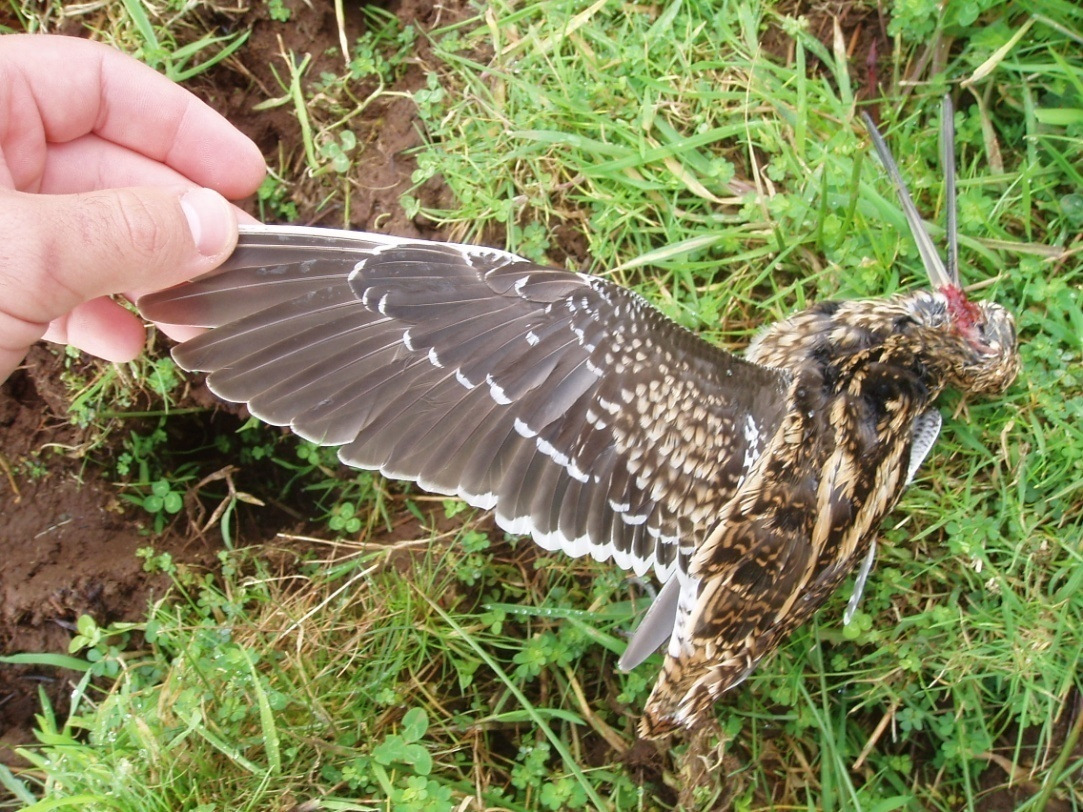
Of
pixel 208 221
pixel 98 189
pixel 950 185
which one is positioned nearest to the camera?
pixel 208 221

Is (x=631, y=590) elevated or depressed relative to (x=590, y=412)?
depressed

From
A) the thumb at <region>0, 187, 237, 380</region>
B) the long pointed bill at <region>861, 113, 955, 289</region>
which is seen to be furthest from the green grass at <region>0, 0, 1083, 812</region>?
the thumb at <region>0, 187, 237, 380</region>

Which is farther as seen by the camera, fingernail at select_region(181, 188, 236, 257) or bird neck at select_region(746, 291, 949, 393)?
bird neck at select_region(746, 291, 949, 393)

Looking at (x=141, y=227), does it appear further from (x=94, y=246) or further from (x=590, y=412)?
(x=590, y=412)

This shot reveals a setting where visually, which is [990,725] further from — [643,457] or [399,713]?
[399,713]

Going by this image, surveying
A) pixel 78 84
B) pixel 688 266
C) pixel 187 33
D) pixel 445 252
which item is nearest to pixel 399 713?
pixel 445 252

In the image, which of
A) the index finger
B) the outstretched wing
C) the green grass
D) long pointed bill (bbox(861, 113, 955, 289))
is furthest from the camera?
long pointed bill (bbox(861, 113, 955, 289))

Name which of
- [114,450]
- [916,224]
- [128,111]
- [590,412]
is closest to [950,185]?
[916,224]

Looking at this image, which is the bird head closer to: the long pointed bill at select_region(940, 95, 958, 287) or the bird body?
the long pointed bill at select_region(940, 95, 958, 287)
